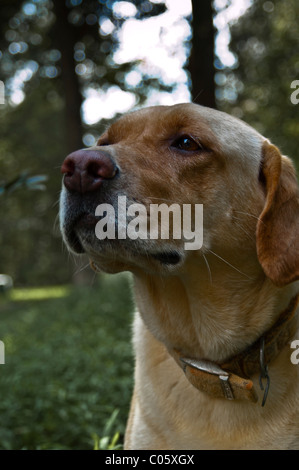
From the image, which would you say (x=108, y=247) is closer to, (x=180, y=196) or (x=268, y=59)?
(x=180, y=196)

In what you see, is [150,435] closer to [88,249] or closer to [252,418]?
[252,418]

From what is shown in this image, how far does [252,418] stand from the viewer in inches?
92.0

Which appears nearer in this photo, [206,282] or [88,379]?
[206,282]

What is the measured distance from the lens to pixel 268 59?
11.8 meters

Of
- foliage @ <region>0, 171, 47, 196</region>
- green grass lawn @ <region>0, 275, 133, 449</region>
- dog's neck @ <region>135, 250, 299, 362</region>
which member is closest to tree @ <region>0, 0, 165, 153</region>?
green grass lawn @ <region>0, 275, 133, 449</region>

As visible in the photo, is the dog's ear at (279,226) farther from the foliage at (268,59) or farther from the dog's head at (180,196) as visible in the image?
the foliage at (268,59)

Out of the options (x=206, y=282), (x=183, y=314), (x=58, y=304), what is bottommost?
(x=58, y=304)

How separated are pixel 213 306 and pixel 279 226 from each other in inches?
21.3

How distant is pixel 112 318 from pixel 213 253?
5.68 meters

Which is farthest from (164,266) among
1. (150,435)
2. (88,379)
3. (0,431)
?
(88,379)

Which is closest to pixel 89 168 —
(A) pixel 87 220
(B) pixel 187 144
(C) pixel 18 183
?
(A) pixel 87 220

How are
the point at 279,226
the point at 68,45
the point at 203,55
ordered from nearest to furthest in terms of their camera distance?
1. the point at 279,226
2. the point at 203,55
3. the point at 68,45

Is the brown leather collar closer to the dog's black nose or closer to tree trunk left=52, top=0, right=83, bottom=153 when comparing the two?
the dog's black nose

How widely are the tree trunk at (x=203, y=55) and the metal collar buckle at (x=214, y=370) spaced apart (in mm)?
4215
